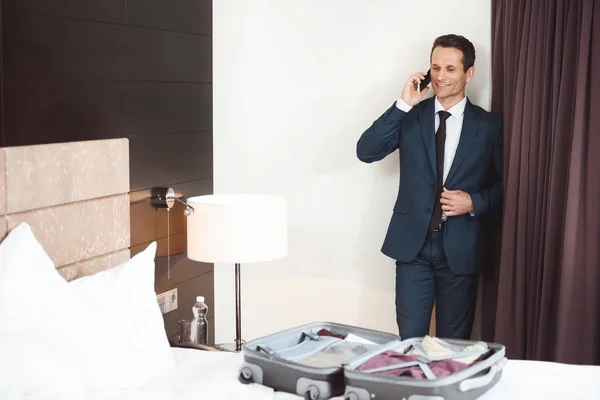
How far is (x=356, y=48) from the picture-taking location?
4.33 meters

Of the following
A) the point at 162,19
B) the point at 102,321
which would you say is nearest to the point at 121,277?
the point at 102,321

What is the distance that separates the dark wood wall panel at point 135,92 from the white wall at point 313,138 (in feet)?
0.63

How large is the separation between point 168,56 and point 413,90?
115cm

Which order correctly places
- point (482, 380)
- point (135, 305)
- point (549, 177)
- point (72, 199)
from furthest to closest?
point (549, 177), point (72, 199), point (135, 305), point (482, 380)

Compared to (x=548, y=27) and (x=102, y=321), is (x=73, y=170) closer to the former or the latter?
(x=102, y=321)

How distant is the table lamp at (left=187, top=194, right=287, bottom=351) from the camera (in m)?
3.58

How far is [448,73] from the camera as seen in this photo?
12.8 ft

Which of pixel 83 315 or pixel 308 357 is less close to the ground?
pixel 83 315

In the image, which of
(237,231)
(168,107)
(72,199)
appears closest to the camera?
(72,199)

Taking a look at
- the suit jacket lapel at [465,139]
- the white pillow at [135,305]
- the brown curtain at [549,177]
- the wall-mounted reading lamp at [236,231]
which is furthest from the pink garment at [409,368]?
the suit jacket lapel at [465,139]

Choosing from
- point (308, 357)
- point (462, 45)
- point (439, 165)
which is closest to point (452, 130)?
point (439, 165)

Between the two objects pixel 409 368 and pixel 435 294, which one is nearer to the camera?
pixel 409 368

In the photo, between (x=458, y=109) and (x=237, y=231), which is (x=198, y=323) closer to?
(x=237, y=231)

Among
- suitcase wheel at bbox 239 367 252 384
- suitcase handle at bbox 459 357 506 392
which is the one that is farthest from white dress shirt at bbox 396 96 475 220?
suitcase wheel at bbox 239 367 252 384
